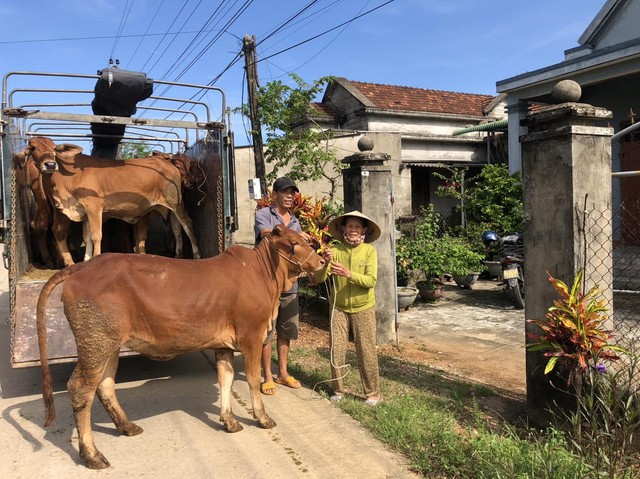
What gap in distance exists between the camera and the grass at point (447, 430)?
285 centimetres

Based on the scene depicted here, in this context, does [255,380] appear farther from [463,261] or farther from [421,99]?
[421,99]

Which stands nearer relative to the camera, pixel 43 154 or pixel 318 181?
pixel 43 154

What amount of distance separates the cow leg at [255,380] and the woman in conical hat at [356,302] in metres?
0.76

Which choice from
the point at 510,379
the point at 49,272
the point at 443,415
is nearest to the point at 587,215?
the point at 443,415

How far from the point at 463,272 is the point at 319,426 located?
5427 millimetres

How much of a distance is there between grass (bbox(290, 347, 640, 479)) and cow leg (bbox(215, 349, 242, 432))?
958 millimetres

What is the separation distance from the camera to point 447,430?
3508mm

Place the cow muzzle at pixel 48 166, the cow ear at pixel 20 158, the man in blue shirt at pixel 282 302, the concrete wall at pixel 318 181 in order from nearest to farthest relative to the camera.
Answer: the man in blue shirt at pixel 282 302 → the cow muzzle at pixel 48 166 → the cow ear at pixel 20 158 → the concrete wall at pixel 318 181

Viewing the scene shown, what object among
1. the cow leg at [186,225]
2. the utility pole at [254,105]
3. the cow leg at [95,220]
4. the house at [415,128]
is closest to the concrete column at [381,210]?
the cow leg at [186,225]

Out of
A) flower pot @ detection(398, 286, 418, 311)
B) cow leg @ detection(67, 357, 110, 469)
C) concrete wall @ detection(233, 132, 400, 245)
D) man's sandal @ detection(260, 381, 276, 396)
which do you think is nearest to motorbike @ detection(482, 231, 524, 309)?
flower pot @ detection(398, 286, 418, 311)

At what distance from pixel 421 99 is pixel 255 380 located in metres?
16.7

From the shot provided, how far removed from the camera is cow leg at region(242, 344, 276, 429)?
3.62m

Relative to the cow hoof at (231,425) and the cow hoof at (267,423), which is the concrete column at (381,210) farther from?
the cow hoof at (231,425)

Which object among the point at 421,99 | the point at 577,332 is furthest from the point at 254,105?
the point at 421,99
